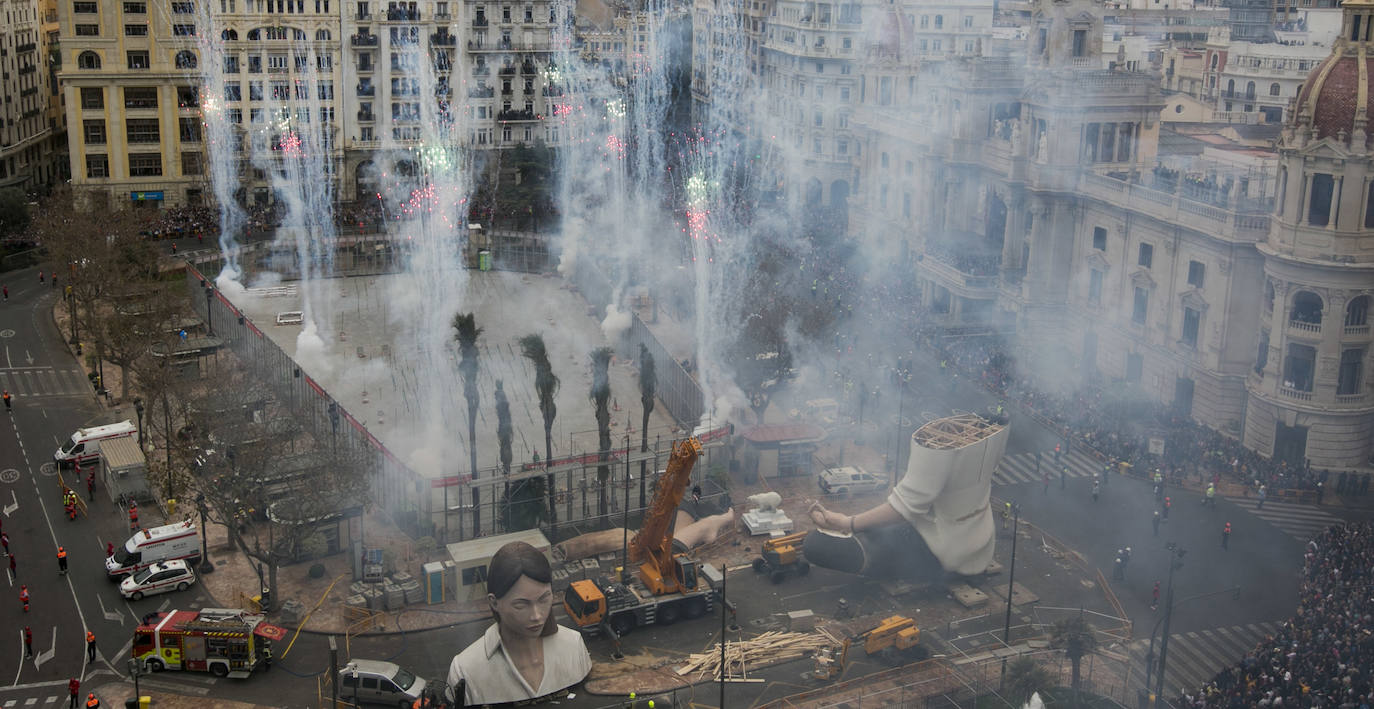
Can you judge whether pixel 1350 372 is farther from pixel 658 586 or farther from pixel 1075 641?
pixel 658 586

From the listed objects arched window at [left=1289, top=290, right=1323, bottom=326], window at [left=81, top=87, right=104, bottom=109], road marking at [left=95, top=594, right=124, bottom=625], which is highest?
window at [left=81, top=87, right=104, bottom=109]

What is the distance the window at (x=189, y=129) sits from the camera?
127125 millimetres

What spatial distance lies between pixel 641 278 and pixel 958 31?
143 ft

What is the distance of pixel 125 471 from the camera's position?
6700 cm

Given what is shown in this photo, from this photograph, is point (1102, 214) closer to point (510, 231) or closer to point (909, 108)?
point (909, 108)

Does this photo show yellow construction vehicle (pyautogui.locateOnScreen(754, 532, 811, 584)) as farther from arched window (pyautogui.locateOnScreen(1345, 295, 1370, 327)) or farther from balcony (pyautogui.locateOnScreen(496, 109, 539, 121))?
balcony (pyautogui.locateOnScreen(496, 109, 539, 121))

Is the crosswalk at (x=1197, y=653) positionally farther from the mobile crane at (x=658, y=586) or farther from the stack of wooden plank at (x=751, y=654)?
the mobile crane at (x=658, y=586)

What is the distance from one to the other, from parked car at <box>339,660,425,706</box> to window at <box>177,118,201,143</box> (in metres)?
89.1

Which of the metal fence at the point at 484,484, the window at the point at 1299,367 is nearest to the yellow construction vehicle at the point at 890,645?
the metal fence at the point at 484,484

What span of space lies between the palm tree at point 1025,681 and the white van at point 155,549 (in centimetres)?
3360

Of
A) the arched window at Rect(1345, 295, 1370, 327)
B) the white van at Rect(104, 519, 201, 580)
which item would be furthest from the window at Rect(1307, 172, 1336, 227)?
the white van at Rect(104, 519, 201, 580)

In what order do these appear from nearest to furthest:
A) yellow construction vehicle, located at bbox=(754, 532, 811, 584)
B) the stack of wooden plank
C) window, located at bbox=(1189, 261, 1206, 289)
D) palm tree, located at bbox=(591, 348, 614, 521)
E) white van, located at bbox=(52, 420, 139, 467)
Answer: the stack of wooden plank → yellow construction vehicle, located at bbox=(754, 532, 811, 584) → palm tree, located at bbox=(591, 348, 614, 521) → white van, located at bbox=(52, 420, 139, 467) → window, located at bbox=(1189, 261, 1206, 289)

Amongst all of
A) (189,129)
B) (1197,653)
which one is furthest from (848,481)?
(189,129)

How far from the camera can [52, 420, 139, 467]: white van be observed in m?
71.9
